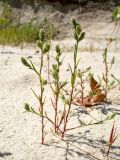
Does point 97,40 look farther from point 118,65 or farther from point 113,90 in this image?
point 113,90

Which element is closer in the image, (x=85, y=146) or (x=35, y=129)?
(x=85, y=146)

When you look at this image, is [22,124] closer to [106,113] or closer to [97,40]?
[106,113]

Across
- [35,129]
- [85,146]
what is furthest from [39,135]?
[85,146]

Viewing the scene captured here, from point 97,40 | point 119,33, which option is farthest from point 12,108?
point 119,33

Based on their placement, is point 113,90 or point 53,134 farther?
point 113,90

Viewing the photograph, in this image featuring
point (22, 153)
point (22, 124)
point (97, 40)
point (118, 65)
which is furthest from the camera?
point (97, 40)

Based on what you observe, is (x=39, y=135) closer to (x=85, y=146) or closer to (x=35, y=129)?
(x=35, y=129)

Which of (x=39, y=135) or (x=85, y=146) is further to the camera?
(x=39, y=135)

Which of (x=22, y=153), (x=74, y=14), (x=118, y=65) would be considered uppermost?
(x=74, y=14)

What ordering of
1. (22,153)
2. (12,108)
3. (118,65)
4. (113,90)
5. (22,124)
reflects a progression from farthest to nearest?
(118,65) < (113,90) < (12,108) < (22,124) < (22,153)

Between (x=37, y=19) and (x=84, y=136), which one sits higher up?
(x=37, y=19)
